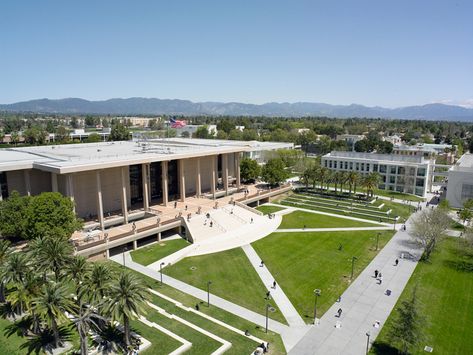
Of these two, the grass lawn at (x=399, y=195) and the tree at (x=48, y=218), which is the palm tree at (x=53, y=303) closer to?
the tree at (x=48, y=218)

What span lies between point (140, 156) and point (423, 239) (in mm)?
47481

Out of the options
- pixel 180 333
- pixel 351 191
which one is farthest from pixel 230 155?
pixel 180 333

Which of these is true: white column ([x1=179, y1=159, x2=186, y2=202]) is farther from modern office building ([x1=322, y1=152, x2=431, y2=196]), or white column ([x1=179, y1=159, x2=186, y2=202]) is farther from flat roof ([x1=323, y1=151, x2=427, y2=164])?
flat roof ([x1=323, y1=151, x2=427, y2=164])

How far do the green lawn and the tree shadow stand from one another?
15.1 m

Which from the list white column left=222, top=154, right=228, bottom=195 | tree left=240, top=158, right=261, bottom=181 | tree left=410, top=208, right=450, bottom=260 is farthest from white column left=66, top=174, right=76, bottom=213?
tree left=410, top=208, right=450, bottom=260

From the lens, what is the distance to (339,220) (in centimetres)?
6931

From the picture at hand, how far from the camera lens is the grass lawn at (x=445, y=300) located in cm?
3209

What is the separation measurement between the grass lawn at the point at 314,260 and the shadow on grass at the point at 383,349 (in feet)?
21.2

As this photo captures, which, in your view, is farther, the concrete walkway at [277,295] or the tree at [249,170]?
the tree at [249,170]

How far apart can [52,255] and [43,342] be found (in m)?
7.36

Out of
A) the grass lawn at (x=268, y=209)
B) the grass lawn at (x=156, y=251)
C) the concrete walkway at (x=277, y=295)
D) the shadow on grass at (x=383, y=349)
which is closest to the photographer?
the shadow on grass at (x=383, y=349)

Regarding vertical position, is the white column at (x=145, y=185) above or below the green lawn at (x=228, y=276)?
above

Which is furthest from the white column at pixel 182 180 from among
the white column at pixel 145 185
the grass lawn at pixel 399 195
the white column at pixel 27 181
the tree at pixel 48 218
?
the grass lawn at pixel 399 195

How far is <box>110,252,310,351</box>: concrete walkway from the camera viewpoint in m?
33.3
